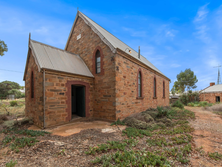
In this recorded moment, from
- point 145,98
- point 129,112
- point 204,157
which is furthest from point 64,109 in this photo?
point 145,98

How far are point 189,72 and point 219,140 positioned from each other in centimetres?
3645

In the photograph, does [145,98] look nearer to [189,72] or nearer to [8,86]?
[189,72]

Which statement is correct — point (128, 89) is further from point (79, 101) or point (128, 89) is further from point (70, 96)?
point (70, 96)

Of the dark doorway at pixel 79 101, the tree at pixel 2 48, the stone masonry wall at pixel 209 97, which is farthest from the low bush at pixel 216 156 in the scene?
the stone masonry wall at pixel 209 97

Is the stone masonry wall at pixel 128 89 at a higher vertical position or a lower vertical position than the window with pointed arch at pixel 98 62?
lower

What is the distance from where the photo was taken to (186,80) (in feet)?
116

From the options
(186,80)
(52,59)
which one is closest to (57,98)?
(52,59)

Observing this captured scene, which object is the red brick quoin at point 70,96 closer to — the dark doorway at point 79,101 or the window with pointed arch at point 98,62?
the dark doorway at point 79,101

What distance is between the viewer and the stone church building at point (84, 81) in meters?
6.50

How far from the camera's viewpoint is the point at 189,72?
Answer: 35.4 metres

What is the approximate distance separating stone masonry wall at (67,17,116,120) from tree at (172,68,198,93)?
3402 centimetres

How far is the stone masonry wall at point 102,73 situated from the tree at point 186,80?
112 ft

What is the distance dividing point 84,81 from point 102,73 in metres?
1.39

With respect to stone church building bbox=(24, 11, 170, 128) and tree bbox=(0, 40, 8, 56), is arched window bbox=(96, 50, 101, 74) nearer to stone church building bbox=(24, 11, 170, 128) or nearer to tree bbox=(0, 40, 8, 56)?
stone church building bbox=(24, 11, 170, 128)
